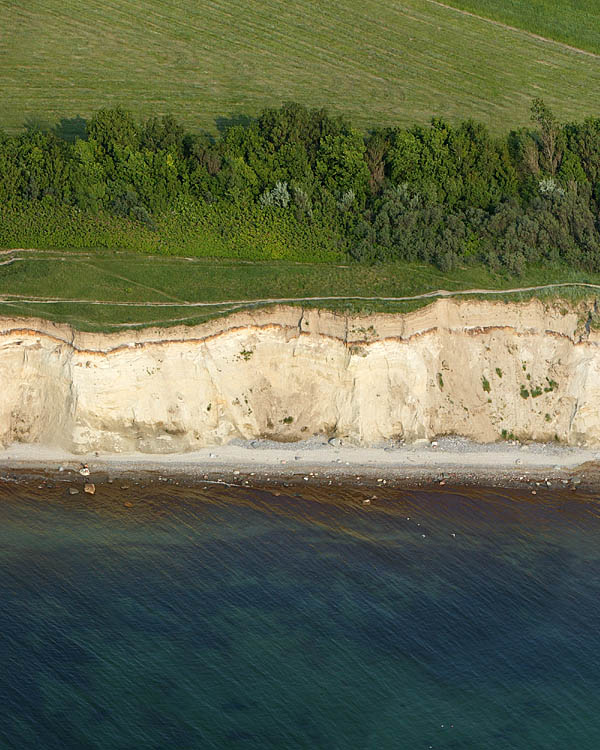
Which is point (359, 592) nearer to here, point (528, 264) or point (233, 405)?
point (233, 405)

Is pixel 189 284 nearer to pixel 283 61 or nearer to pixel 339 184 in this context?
pixel 339 184

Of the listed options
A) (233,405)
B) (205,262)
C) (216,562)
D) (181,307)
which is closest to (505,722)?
(216,562)

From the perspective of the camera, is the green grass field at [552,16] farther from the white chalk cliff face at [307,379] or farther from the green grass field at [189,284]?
the white chalk cliff face at [307,379]

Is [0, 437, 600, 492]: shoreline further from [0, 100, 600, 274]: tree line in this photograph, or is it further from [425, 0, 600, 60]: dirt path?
[425, 0, 600, 60]: dirt path

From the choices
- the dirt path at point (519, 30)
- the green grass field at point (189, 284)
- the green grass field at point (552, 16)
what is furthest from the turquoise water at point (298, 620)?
the green grass field at point (552, 16)

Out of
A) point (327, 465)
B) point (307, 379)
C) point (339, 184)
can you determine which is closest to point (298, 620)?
point (327, 465)

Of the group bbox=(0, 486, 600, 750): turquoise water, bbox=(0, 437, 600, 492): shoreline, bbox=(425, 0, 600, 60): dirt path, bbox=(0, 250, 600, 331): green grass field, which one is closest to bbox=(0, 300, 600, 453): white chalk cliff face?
bbox=(0, 437, 600, 492): shoreline
